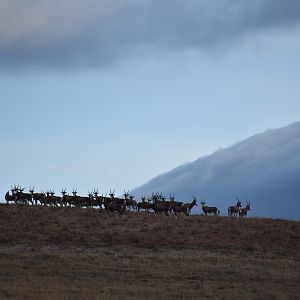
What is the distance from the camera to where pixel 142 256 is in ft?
114

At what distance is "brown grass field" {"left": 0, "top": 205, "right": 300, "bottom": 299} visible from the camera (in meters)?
25.3

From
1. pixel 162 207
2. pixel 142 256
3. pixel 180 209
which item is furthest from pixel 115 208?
pixel 142 256

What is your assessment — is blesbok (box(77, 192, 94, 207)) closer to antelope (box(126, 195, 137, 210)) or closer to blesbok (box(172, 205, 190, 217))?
antelope (box(126, 195, 137, 210))

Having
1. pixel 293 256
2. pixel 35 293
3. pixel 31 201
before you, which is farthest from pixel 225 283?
pixel 31 201

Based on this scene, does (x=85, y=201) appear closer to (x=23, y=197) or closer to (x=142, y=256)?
(x=23, y=197)

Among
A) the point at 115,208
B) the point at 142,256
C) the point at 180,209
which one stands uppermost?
the point at 115,208

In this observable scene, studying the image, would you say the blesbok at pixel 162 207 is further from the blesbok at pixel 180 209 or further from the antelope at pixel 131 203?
the antelope at pixel 131 203

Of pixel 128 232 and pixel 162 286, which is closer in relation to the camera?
pixel 162 286

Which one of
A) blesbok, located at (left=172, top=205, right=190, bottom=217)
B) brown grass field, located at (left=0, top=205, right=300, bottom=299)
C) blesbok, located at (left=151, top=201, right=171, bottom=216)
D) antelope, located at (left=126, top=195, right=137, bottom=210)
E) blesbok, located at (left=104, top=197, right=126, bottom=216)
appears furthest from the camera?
antelope, located at (left=126, top=195, right=137, bottom=210)

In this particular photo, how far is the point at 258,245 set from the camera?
135ft

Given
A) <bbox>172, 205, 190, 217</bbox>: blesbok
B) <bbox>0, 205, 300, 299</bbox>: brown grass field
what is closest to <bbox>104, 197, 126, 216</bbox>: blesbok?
<bbox>0, 205, 300, 299</bbox>: brown grass field

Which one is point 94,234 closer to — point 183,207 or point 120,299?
point 183,207

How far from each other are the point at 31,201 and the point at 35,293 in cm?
3406

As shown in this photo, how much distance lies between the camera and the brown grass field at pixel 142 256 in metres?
25.3
